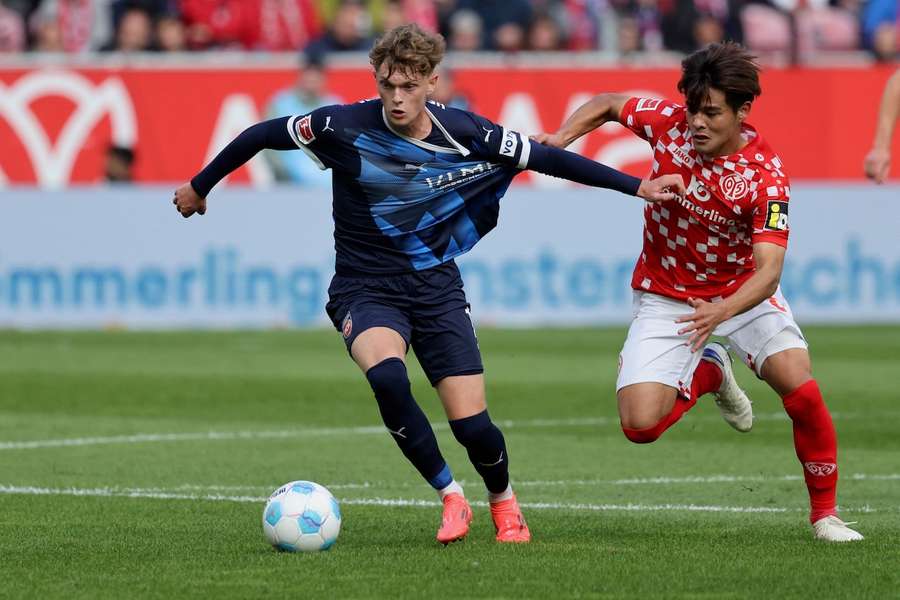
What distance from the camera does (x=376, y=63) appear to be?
7.32m

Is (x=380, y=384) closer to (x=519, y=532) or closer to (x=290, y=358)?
(x=519, y=532)

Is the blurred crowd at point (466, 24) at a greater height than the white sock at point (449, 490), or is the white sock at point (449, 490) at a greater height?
the blurred crowd at point (466, 24)

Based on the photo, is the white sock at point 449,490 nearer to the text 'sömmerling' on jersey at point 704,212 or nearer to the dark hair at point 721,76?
the text 'sömmerling' on jersey at point 704,212

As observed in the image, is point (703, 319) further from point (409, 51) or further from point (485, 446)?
point (409, 51)

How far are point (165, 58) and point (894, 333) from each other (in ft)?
27.7

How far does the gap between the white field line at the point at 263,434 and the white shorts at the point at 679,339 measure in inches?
144

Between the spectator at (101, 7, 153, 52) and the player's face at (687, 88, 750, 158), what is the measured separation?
551 inches

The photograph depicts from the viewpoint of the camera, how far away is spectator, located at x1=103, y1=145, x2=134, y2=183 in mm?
19391

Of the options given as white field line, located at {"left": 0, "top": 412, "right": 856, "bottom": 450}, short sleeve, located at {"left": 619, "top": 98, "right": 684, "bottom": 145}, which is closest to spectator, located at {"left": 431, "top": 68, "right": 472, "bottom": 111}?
white field line, located at {"left": 0, "top": 412, "right": 856, "bottom": 450}

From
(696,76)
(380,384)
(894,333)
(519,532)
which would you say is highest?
(696,76)

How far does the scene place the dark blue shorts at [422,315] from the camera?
294 inches

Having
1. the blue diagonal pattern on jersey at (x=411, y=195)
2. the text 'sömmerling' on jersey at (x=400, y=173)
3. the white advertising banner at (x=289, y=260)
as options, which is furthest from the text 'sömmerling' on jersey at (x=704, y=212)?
the white advertising banner at (x=289, y=260)

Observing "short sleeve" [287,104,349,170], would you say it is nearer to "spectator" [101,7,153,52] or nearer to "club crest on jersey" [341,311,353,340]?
"club crest on jersey" [341,311,353,340]

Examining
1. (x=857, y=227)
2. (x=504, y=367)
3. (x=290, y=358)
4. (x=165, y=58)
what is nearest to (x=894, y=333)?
(x=857, y=227)
